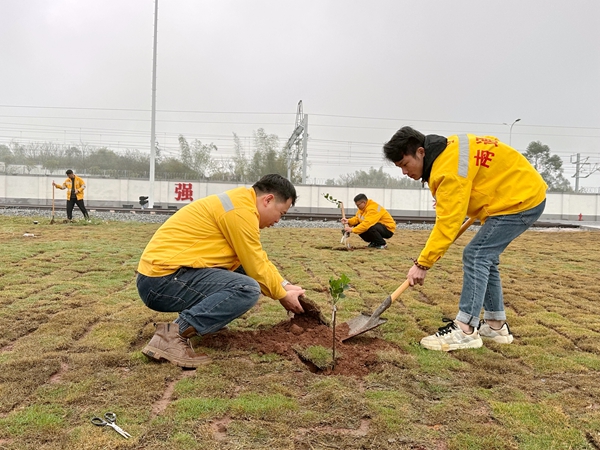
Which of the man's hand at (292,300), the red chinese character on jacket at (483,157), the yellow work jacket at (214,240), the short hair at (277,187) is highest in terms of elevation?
the red chinese character on jacket at (483,157)

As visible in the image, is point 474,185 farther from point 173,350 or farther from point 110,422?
point 110,422

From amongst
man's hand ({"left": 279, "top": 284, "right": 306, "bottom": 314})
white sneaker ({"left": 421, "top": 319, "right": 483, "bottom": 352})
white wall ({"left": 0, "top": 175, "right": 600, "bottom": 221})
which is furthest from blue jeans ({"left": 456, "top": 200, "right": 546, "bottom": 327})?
white wall ({"left": 0, "top": 175, "right": 600, "bottom": 221})

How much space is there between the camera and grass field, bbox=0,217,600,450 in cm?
236

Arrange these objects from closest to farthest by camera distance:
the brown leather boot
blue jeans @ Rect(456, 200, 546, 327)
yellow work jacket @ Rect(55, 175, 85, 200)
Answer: the brown leather boot < blue jeans @ Rect(456, 200, 546, 327) < yellow work jacket @ Rect(55, 175, 85, 200)

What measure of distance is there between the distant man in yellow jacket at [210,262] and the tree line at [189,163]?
2866cm

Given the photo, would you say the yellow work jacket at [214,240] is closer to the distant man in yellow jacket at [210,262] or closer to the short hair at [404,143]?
the distant man in yellow jacket at [210,262]

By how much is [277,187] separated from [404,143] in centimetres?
107

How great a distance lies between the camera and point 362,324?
4.21 m

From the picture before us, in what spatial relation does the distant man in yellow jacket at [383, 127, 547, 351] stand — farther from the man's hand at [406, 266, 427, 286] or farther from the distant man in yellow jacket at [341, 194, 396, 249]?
the distant man in yellow jacket at [341, 194, 396, 249]

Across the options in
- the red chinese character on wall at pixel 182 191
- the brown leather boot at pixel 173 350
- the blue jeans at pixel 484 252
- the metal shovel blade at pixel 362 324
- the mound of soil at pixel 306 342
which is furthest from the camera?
the red chinese character on wall at pixel 182 191

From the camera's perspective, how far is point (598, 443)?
2344 mm

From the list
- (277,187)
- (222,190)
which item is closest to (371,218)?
(277,187)

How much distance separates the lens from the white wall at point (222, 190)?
29469 millimetres

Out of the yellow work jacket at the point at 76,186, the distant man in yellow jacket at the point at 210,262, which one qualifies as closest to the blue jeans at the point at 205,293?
the distant man in yellow jacket at the point at 210,262
